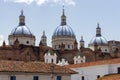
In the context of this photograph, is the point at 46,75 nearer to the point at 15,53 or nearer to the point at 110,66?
the point at 110,66

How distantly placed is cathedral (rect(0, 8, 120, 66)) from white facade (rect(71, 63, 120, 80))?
15219mm

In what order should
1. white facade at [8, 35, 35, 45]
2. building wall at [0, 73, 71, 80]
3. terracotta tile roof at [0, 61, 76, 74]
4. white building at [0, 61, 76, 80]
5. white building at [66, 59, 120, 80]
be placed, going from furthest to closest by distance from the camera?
white facade at [8, 35, 35, 45] < white building at [66, 59, 120, 80] < terracotta tile roof at [0, 61, 76, 74] < white building at [0, 61, 76, 80] < building wall at [0, 73, 71, 80]

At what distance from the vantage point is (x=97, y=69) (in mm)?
44062

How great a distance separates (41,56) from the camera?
66.7 m

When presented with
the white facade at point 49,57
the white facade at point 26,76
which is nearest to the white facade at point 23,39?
the white facade at point 49,57

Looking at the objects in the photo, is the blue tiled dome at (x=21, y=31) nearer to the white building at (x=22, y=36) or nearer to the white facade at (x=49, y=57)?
the white building at (x=22, y=36)

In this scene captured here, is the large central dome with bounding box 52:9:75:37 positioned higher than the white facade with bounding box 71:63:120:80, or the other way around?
the large central dome with bounding box 52:9:75:37

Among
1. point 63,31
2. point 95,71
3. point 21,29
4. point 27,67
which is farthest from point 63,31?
point 27,67

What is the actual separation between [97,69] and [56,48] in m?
32.8

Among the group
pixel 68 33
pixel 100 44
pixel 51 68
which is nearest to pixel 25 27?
pixel 68 33

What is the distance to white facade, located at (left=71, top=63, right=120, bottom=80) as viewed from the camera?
4241 cm

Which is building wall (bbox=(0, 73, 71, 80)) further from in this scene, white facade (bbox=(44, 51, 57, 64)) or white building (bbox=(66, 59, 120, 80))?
white facade (bbox=(44, 51, 57, 64))

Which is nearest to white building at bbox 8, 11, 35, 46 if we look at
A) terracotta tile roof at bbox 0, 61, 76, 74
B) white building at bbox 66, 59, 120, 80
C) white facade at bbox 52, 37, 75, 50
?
white facade at bbox 52, 37, 75, 50

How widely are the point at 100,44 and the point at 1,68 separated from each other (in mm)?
54182
